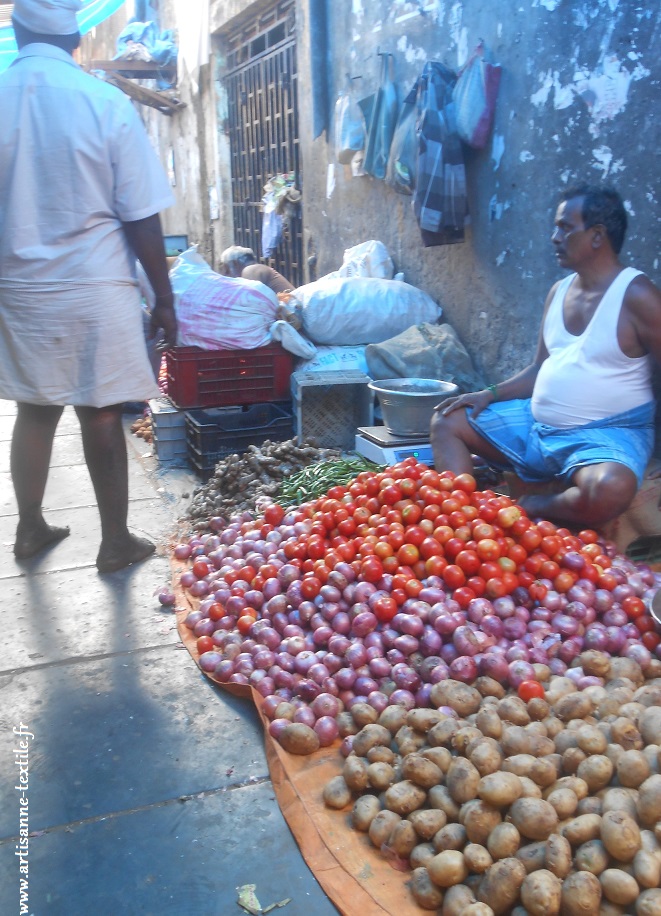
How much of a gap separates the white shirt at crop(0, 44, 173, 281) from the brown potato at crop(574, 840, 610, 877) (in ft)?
9.20

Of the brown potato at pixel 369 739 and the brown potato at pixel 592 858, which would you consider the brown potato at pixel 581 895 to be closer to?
the brown potato at pixel 592 858

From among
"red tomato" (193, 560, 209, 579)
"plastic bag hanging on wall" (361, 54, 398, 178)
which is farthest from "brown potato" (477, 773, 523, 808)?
"plastic bag hanging on wall" (361, 54, 398, 178)

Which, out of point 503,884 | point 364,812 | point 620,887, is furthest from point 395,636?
point 620,887

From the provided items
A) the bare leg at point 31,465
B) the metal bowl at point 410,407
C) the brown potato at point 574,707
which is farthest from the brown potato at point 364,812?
the metal bowl at point 410,407

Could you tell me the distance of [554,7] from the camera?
420 centimetres

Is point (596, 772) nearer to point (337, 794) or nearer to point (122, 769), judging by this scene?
point (337, 794)

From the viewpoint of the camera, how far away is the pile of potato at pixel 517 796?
1650 millimetres

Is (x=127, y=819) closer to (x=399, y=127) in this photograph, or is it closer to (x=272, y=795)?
(x=272, y=795)

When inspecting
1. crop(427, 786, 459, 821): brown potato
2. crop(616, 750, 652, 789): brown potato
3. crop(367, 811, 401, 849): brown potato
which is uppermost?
crop(616, 750, 652, 789): brown potato

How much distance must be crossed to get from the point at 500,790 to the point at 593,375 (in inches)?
83.5

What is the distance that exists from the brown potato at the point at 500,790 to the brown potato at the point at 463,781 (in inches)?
1.9

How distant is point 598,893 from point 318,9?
283 inches

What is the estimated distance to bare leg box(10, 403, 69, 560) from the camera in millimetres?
3711

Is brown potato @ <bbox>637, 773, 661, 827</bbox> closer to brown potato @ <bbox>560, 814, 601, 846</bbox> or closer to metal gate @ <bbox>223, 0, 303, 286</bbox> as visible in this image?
brown potato @ <bbox>560, 814, 601, 846</bbox>
